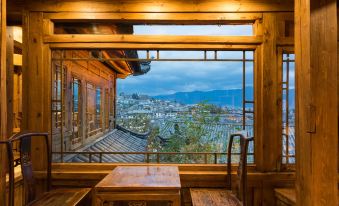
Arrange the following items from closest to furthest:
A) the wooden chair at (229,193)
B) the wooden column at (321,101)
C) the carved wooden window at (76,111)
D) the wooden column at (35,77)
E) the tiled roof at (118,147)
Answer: the wooden column at (321,101) → the wooden chair at (229,193) → the wooden column at (35,77) → the tiled roof at (118,147) → the carved wooden window at (76,111)

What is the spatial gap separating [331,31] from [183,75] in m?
2.18

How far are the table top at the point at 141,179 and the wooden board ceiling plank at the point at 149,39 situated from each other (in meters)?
1.36

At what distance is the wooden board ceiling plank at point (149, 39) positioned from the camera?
3740 millimetres

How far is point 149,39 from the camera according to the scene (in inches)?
Answer: 148

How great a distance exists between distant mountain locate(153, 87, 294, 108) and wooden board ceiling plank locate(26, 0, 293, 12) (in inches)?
35.5

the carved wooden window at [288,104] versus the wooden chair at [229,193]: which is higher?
the carved wooden window at [288,104]

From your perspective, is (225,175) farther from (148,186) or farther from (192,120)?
(148,186)

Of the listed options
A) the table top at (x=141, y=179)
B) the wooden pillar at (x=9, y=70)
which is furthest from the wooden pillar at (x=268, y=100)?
the wooden pillar at (x=9, y=70)

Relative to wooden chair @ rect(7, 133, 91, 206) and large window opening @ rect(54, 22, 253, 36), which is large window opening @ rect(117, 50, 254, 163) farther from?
wooden chair @ rect(7, 133, 91, 206)

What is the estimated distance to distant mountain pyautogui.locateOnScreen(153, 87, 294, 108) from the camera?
3.89m

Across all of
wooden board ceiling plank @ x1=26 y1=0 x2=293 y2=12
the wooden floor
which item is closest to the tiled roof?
the wooden floor

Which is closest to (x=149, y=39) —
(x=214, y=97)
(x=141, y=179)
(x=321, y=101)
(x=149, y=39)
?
(x=149, y=39)

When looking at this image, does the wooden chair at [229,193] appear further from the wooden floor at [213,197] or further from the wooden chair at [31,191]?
the wooden chair at [31,191]

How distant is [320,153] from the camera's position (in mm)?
2203
